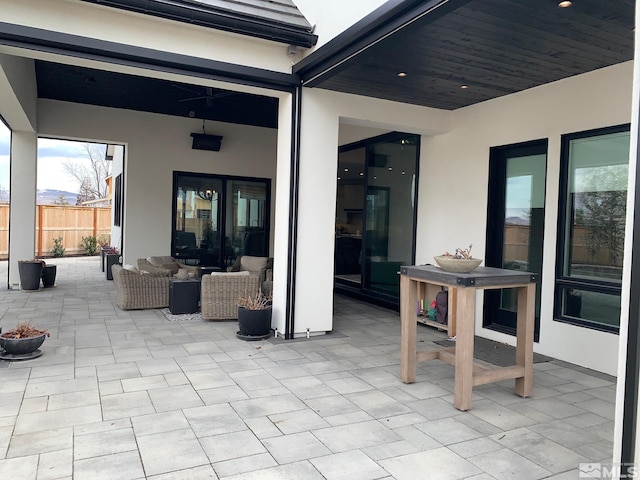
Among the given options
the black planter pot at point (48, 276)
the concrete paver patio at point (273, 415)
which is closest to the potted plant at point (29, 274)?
the black planter pot at point (48, 276)

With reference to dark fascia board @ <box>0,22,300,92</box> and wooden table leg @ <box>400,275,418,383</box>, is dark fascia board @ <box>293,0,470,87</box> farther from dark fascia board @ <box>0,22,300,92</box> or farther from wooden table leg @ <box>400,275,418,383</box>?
wooden table leg @ <box>400,275,418,383</box>

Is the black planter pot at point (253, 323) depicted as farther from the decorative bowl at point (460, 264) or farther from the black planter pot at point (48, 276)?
the black planter pot at point (48, 276)

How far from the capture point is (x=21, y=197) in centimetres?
815

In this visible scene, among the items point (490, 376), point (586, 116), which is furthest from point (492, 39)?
point (490, 376)

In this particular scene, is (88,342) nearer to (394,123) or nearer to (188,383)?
(188,383)

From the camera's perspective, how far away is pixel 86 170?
27844 mm

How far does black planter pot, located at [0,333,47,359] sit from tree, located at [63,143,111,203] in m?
25.4

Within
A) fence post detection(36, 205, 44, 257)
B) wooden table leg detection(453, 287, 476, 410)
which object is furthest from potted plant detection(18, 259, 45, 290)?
wooden table leg detection(453, 287, 476, 410)

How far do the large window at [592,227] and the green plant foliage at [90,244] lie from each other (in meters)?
13.9

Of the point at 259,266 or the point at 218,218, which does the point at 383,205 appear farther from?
the point at 218,218

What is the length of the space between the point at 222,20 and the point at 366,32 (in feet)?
5.09

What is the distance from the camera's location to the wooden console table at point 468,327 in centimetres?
338

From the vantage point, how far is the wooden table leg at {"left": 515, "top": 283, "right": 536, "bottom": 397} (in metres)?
3.64

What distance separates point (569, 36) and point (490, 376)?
269cm
